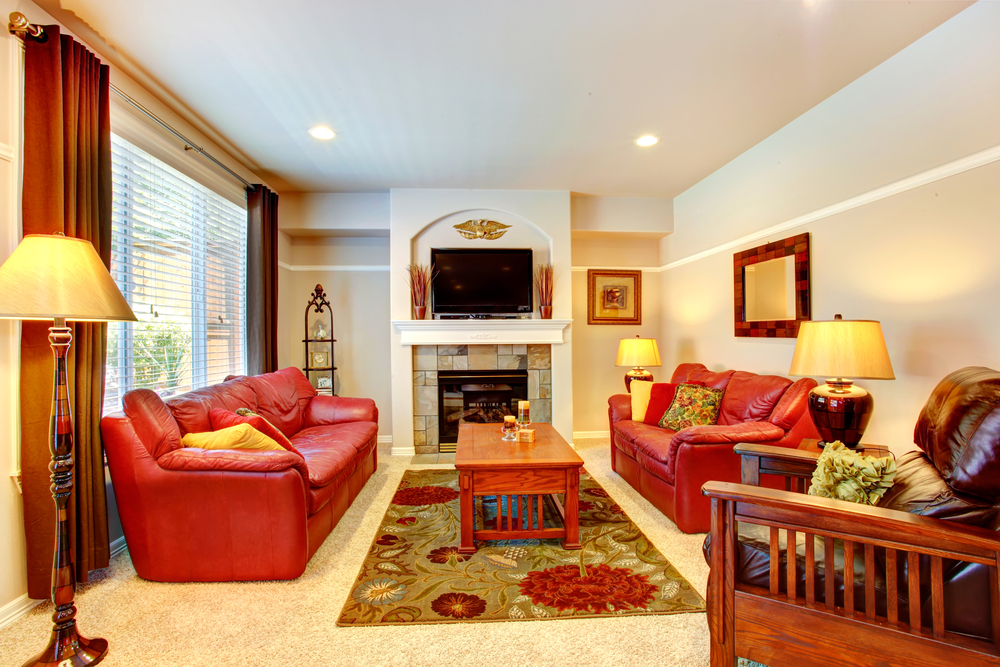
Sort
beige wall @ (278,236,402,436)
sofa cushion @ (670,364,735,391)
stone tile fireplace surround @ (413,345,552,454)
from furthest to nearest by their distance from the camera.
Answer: beige wall @ (278,236,402,436), stone tile fireplace surround @ (413,345,552,454), sofa cushion @ (670,364,735,391)

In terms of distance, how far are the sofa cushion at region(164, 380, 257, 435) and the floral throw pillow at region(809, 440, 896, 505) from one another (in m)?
2.87

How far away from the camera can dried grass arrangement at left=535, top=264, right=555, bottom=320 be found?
451 centimetres

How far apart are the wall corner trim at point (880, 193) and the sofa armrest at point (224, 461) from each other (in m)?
3.40

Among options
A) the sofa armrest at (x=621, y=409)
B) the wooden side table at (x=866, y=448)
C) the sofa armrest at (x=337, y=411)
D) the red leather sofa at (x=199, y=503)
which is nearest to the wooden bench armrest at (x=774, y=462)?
the wooden side table at (x=866, y=448)

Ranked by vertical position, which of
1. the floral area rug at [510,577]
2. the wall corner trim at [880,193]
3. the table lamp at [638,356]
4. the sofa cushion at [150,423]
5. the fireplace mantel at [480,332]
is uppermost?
the wall corner trim at [880,193]

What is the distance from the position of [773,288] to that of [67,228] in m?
4.19

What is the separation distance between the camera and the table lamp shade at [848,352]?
2.04 metres

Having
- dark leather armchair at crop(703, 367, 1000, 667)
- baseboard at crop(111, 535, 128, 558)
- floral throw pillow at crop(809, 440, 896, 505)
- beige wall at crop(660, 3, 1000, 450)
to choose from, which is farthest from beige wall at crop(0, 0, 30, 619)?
beige wall at crop(660, 3, 1000, 450)

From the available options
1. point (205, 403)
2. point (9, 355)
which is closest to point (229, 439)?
point (205, 403)

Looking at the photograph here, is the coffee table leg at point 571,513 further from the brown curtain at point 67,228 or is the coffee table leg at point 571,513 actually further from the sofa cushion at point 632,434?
the brown curtain at point 67,228

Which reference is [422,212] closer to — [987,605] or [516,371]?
[516,371]

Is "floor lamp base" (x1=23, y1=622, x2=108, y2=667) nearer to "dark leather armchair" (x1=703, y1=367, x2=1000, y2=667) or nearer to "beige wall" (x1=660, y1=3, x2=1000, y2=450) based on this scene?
"dark leather armchair" (x1=703, y1=367, x2=1000, y2=667)

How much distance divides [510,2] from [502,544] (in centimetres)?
272

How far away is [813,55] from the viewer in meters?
2.28
